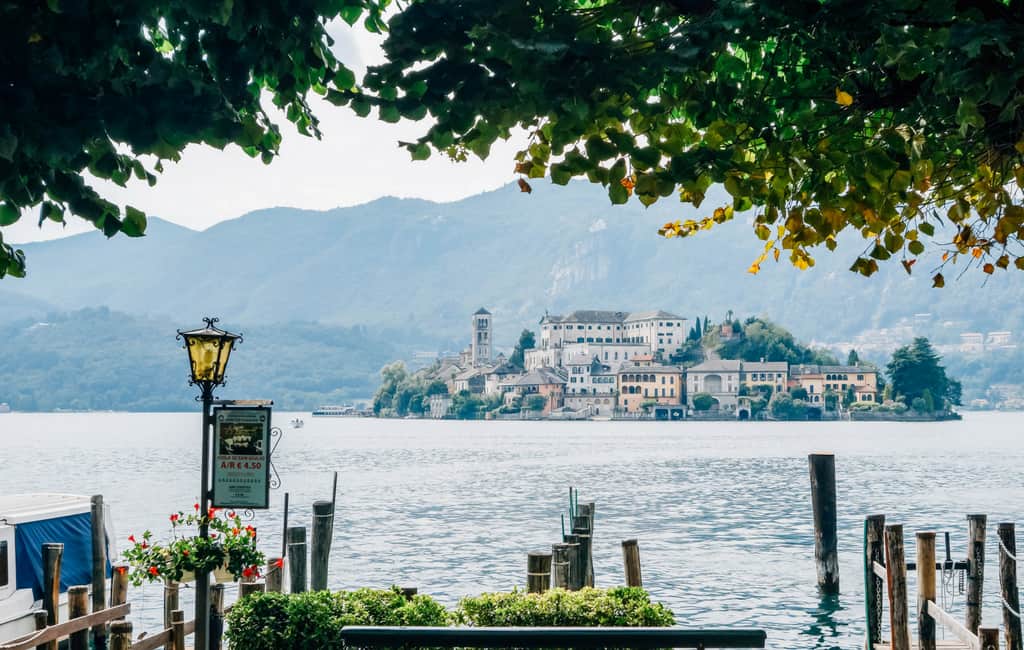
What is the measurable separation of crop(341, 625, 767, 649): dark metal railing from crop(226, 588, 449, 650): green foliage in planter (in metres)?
5.68

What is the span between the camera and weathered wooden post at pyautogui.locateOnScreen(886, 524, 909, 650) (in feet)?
42.1

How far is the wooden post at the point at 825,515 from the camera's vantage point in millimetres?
22078

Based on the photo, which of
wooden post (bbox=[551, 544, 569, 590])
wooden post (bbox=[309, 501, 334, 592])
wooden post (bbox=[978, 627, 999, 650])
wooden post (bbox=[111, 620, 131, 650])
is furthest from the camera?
wooden post (bbox=[309, 501, 334, 592])

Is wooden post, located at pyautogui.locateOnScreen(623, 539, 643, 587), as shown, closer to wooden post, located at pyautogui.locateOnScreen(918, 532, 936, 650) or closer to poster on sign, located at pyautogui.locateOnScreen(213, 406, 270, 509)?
wooden post, located at pyautogui.locateOnScreen(918, 532, 936, 650)

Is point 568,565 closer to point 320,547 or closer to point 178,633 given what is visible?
point 178,633

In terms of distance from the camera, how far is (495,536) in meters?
42.3

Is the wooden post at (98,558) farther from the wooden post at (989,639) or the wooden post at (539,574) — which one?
the wooden post at (989,639)

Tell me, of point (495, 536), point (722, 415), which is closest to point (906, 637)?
point (495, 536)

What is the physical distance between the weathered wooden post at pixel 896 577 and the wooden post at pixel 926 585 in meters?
0.19

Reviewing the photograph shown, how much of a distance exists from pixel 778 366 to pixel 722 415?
41.7 feet

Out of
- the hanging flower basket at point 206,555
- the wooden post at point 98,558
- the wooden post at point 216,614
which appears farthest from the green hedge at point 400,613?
the wooden post at point 98,558

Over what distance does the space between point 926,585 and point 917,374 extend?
17082cm

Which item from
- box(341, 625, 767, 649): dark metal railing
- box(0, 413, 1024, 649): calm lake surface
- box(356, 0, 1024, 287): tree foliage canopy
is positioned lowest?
box(0, 413, 1024, 649): calm lake surface

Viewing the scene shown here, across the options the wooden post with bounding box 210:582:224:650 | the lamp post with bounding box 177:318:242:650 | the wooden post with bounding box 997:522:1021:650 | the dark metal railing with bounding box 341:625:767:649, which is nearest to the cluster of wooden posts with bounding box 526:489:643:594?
the lamp post with bounding box 177:318:242:650
